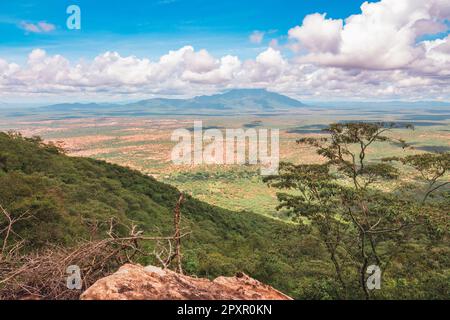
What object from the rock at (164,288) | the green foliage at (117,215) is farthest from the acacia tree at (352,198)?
the rock at (164,288)

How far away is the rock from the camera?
5.68 m

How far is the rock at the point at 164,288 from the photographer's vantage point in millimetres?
5676

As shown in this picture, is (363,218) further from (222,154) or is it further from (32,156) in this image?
(222,154)

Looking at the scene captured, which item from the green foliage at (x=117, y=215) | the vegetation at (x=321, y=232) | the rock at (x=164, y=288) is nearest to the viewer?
the rock at (x=164, y=288)

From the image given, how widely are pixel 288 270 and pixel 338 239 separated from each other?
8.14 m

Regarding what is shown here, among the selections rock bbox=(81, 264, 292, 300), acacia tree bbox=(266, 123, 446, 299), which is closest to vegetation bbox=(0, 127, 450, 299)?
acacia tree bbox=(266, 123, 446, 299)

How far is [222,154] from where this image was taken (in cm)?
18675

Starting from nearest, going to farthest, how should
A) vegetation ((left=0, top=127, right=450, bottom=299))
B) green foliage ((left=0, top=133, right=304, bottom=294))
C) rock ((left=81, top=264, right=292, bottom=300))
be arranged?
rock ((left=81, top=264, right=292, bottom=300))
vegetation ((left=0, top=127, right=450, bottom=299))
green foliage ((left=0, top=133, right=304, bottom=294))

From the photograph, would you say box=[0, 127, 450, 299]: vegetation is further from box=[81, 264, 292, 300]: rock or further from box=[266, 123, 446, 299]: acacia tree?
box=[81, 264, 292, 300]: rock

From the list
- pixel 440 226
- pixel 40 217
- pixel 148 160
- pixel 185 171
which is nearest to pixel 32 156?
pixel 40 217

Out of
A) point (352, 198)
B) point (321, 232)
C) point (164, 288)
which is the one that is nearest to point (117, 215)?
point (321, 232)

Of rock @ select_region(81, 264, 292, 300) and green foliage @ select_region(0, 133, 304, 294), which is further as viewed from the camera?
green foliage @ select_region(0, 133, 304, 294)

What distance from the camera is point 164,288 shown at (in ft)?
20.3

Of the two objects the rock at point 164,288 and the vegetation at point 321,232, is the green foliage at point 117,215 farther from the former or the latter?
the rock at point 164,288
